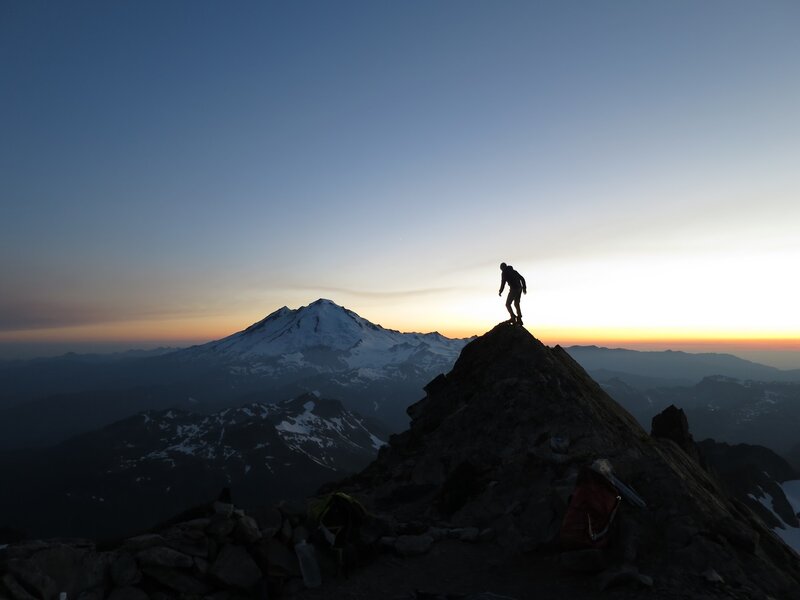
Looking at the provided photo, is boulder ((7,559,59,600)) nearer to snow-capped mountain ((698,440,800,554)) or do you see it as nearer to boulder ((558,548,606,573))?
boulder ((558,548,606,573))

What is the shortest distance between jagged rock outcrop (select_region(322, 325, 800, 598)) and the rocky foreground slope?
2.0 inches

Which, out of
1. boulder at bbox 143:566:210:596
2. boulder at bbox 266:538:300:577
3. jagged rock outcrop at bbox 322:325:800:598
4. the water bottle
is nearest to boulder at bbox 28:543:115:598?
boulder at bbox 143:566:210:596

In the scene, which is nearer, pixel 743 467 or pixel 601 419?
pixel 601 419

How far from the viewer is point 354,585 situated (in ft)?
39.7

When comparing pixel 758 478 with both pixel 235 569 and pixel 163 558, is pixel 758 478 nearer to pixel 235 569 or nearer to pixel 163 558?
pixel 235 569

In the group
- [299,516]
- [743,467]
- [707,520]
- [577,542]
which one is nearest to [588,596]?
[577,542]

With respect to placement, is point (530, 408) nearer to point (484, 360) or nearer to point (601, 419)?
point (601, 419)

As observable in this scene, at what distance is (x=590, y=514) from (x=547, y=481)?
167 inches

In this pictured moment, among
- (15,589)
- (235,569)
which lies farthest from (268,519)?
(15,589)

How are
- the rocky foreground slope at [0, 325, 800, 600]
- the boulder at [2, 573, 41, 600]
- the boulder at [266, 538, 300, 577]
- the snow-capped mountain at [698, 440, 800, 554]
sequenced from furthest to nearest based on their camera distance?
the snow-capped mountain at [698, 440, 800, 554], the boulder at [266, 538, 300, 577], the rocky foreground slope at [0, 325, 800, 600], the boulder at [2, 573, 41, 600]

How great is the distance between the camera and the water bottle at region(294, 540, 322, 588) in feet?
39.5

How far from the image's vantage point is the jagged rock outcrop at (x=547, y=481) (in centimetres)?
1148

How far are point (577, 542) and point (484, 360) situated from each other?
1635 centimetres

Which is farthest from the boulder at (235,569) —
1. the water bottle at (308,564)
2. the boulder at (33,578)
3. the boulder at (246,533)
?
the boulder at (33,578)
